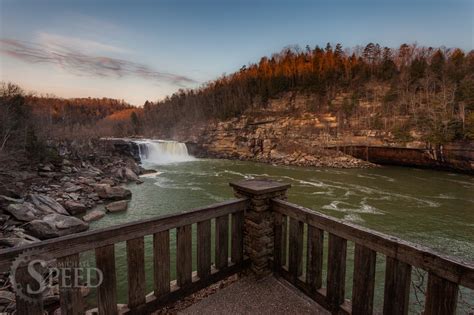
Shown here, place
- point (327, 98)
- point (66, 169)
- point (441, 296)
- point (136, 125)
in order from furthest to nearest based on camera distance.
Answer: point (136, 125) → point (327, 98) → point (66, 169) → point (441, 296)

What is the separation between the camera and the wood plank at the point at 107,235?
196cm

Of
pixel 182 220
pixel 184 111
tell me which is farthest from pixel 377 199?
pixel 184 111

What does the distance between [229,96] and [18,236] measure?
170 ft

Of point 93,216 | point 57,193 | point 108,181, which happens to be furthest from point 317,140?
point 57,193

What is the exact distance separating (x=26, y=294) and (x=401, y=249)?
312 centimetres

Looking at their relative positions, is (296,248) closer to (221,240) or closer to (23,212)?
(221,240)

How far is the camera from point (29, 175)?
14.6m

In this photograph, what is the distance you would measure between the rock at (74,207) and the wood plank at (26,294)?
10670 millimetres

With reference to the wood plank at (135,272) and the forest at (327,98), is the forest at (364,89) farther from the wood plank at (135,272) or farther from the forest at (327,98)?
the wood plank at (135,272)

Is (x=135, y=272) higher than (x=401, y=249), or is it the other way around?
(x=401, y=249)

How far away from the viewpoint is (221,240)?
3375 mm

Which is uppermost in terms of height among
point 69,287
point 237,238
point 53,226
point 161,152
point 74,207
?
point 69,287

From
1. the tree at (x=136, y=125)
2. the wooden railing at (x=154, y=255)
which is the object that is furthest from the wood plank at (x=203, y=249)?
the tree at (x=136, y=125)

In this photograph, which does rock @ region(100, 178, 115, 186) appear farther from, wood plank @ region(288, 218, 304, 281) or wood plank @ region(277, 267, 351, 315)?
wood plank @ region(288, 218, 304, 281)
